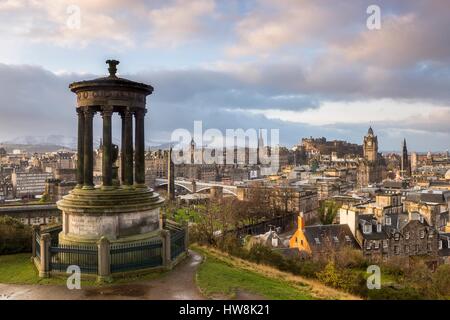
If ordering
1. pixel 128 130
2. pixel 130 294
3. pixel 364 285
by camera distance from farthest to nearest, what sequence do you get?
pixel 128 130 → pixel 364 285 → pixel 130 294

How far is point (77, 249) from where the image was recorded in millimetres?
13430

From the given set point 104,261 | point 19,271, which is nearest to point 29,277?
point 19,271

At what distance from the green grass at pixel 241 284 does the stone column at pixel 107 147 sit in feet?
16.5

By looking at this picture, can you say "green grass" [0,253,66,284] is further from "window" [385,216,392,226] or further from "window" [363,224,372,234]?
"window" [385,216,392,226]

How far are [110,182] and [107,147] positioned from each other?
1389 mm

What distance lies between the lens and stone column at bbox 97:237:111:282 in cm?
1294

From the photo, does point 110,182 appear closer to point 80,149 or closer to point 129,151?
point 129,151

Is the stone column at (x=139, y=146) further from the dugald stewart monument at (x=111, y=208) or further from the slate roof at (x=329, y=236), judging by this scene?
the slate roof at (x=329, y=236)

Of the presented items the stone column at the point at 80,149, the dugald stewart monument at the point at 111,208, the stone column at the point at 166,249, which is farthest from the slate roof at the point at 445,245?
the stone column at the point at 80,149
